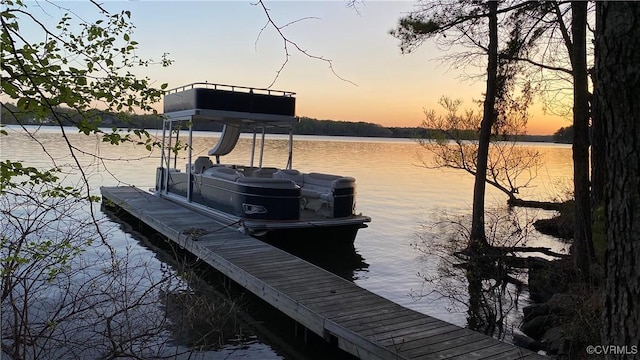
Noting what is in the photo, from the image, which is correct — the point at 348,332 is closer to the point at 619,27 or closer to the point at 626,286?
the point at 626,286

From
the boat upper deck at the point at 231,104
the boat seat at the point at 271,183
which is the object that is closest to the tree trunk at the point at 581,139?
the boat seat at the point at 271,183

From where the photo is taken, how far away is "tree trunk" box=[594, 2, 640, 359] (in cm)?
166

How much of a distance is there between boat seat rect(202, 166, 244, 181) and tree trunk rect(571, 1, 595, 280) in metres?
6.23

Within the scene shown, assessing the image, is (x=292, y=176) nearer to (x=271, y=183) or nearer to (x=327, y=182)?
(x=327, y=182)

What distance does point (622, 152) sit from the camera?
1.69m

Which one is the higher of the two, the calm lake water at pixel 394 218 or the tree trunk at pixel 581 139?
the tree trunk at pixel 581 139

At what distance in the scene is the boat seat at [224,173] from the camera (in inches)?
412

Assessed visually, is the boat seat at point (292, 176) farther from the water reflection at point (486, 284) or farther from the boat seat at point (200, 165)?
the water reflection at point (486, 284)

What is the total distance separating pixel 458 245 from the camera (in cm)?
1112

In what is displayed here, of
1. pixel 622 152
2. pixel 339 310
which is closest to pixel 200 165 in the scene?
pixel 339 310

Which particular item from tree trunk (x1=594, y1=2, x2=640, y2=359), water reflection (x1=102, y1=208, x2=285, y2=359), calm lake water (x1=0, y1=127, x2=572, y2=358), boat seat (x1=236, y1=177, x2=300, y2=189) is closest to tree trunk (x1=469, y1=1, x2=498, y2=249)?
calm lake water (x1=0, y1=127, x2=572, y2=358)

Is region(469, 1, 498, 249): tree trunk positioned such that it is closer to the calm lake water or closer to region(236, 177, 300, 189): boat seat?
the calm lake water

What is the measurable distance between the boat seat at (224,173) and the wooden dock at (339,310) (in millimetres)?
1557

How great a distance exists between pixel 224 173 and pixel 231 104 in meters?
1.59
